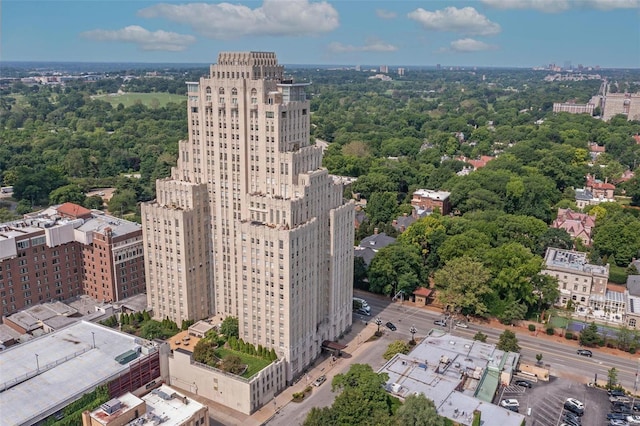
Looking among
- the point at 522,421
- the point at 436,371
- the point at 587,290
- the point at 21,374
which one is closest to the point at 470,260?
the point at 587,290

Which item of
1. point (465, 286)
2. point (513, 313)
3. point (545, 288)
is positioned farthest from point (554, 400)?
point (545, 288)

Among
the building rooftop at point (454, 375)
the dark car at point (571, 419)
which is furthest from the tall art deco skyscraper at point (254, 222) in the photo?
the dark car at point (571, 419)

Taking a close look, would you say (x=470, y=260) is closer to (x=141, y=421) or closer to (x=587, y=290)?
(x=587, y=290)

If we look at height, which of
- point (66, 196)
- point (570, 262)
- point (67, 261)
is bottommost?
point (570, 262)

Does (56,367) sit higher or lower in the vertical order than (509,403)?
higher

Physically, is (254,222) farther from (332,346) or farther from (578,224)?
(578,224)

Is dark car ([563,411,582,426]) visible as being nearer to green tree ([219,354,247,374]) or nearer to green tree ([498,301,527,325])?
green tree ([498,301,527,325])

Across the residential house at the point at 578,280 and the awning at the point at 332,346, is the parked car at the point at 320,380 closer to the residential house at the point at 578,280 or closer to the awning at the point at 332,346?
the awning at the point at 332,346

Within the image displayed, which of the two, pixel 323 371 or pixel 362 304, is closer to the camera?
pixel 323 371
